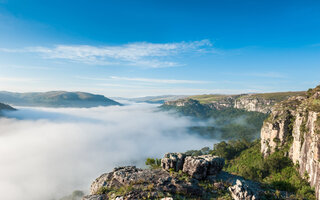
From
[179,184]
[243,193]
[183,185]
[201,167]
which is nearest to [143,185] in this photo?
[179,184]

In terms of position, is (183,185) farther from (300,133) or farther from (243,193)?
(300,133)

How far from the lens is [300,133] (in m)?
53.8

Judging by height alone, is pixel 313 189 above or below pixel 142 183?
below

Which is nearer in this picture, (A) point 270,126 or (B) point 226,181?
(B) point 226,181

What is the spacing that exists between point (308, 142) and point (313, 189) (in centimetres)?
1263

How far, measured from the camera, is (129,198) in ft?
63.2

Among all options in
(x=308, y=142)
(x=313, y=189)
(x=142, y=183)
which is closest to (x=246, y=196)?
(x=142, y=183)

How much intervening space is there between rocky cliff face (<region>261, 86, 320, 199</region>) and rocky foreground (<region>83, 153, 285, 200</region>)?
996 inches

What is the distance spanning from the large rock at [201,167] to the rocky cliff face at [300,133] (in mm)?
25314

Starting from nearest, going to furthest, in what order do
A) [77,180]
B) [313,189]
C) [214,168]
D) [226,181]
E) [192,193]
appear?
1. [192,193]
2. [226,181]
3. [214,168]
4. [313,189]
5. [77,180]

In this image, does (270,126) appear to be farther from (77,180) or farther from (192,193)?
(77,180)

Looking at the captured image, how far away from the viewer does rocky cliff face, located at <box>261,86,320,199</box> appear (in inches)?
1540

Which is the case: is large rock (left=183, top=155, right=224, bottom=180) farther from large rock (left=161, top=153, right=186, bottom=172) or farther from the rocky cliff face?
the rocky cliff face

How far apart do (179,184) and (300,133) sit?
54.1 meters
